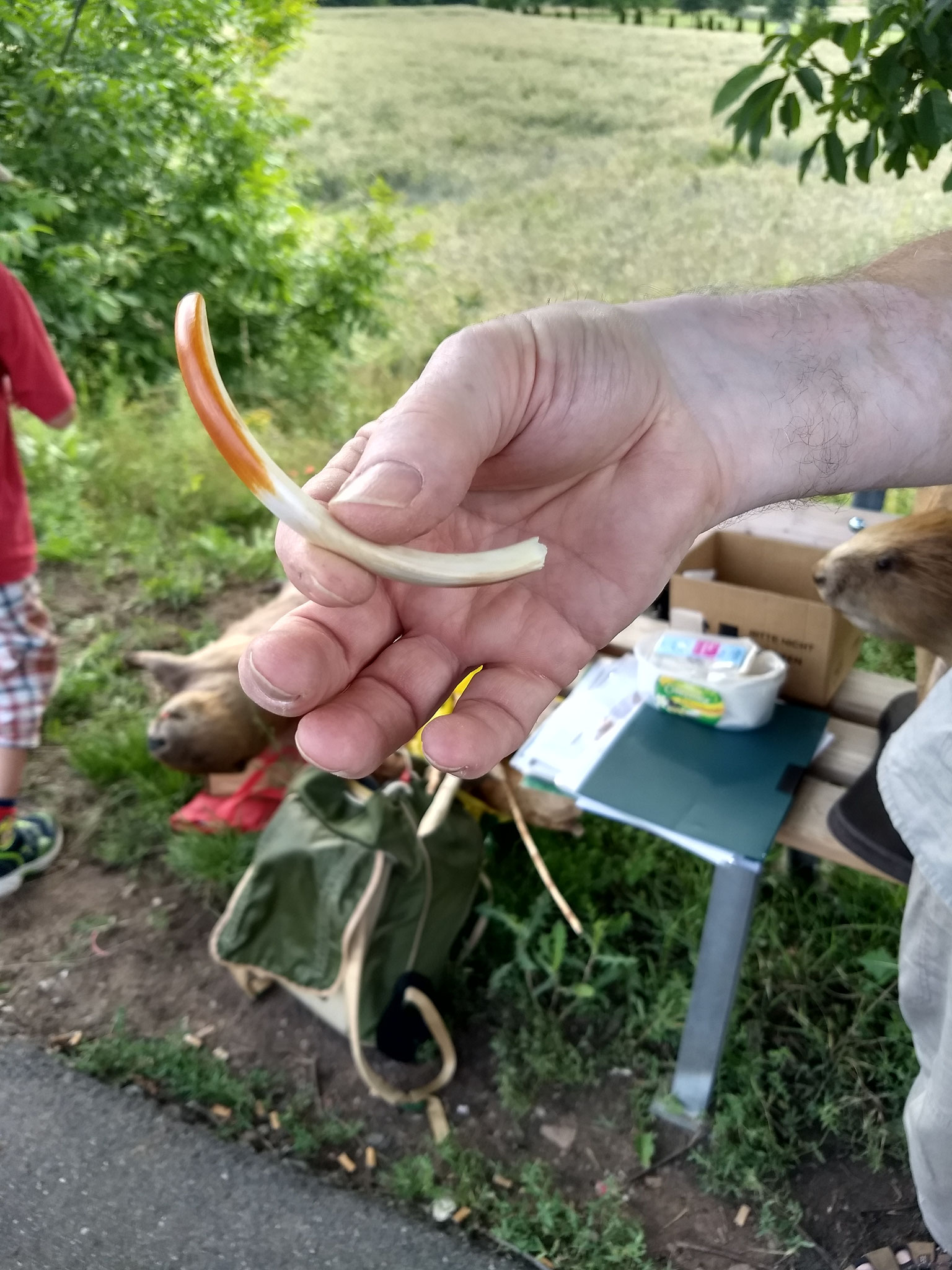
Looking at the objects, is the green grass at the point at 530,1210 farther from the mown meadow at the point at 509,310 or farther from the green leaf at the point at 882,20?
the green leaf at the point at 882,20

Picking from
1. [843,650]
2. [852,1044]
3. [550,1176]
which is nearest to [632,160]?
[843,650]

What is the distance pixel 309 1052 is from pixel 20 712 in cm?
105

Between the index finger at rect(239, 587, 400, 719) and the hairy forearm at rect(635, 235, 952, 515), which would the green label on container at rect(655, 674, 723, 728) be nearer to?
the hairy forearm at rect(635, 235, 952, 515)

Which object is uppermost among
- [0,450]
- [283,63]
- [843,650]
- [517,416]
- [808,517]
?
[283,63]

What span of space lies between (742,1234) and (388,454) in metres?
1.42

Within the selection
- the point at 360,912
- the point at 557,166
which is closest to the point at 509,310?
the point at 557,166

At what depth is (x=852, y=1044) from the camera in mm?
1652

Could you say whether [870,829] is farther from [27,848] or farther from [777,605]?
[27,848]

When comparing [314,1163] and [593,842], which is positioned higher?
[593,842]

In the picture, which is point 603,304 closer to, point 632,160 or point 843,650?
point 843,650

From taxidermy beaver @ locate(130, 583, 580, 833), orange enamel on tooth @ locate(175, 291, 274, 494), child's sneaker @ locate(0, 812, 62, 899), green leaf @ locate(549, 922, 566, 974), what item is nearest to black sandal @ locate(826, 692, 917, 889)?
green leaf @ locate(549, 922, 566, 974)

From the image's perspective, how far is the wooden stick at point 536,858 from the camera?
1.81 m

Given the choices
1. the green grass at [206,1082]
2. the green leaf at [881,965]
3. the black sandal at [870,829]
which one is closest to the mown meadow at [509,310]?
the green leaf at [881,965]

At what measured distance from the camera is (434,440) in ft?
2.30
